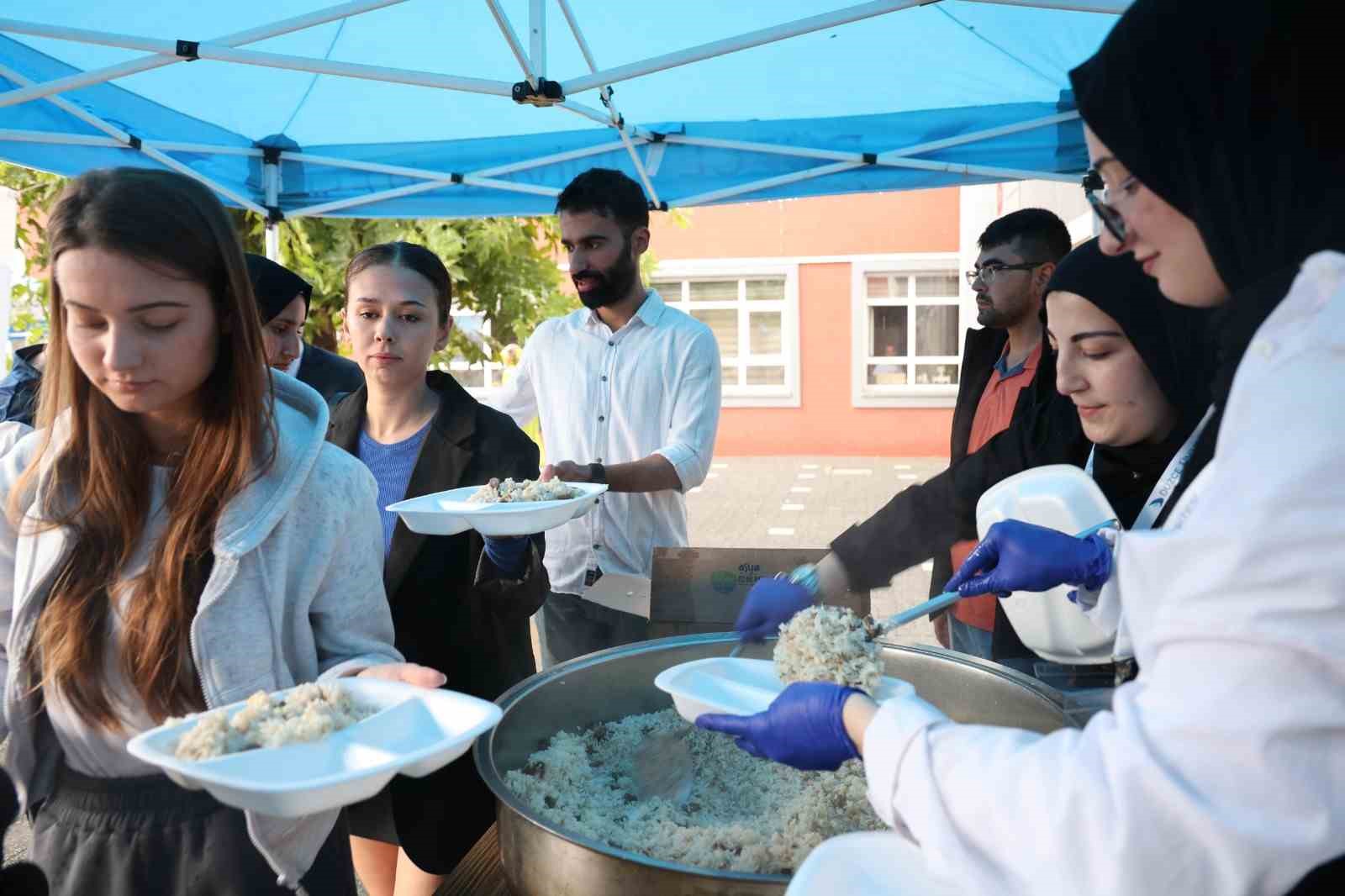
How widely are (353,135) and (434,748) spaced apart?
3.73 m

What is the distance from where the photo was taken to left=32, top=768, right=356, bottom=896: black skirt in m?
1.11

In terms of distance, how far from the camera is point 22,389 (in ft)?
7.91

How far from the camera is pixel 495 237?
6160 millimetres

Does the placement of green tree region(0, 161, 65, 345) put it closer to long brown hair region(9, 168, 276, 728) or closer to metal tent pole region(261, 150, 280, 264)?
metal tent pole region(261, 150, 280, 264)

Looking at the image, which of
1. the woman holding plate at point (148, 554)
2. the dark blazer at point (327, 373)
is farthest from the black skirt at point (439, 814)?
the dark blazer at point (327, 373)

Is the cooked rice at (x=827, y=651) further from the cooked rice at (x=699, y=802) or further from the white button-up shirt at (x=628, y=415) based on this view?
the white button-up shirt at (x=628, y=415)

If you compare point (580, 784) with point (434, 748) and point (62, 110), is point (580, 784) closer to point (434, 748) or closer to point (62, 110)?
point (434, 748)

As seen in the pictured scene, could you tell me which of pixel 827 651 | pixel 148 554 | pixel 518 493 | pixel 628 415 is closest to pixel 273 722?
pixel 148 554

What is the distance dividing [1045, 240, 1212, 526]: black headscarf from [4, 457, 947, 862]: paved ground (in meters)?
3.41

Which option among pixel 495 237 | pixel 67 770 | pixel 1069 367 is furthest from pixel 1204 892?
pixel 495 237

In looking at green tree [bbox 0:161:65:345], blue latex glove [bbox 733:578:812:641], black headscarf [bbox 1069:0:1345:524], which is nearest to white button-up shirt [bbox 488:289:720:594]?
blue latex glove [bbox 733:578:812:641]

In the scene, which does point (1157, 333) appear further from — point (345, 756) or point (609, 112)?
point (609, 112)

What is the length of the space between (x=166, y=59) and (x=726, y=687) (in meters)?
2.78

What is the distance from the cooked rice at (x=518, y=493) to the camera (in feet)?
5.56
